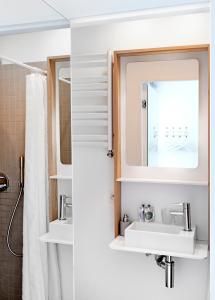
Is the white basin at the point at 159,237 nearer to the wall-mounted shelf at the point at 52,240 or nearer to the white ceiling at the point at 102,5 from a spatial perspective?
the wall-mounted shelf at the point at 52,240

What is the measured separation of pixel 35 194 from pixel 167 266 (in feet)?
2.08

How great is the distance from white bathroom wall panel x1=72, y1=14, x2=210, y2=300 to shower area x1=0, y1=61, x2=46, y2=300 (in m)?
0.24

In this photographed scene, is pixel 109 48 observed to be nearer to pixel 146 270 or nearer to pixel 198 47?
pixel 198 47

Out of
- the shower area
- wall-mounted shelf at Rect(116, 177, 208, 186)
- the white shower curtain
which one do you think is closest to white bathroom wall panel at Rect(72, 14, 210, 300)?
wall-mounted shelf at Rect(116, 177, 208, 186)

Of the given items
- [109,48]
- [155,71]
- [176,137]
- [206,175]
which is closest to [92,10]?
[109,48]

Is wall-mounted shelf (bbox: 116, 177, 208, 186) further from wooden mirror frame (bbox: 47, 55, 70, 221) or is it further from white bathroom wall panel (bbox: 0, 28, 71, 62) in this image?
white bathroom wall panel (bbox: 0, 28, 71, 62)

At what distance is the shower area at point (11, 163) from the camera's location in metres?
1.35

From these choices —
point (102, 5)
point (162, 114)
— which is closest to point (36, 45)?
point (102, 5)

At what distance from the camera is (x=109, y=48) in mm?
1417

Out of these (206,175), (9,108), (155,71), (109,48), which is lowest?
(206,175)

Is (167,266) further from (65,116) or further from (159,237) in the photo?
(65,116)

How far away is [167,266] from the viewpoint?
136 centimetres

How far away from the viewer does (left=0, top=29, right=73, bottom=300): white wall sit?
138 centimetres

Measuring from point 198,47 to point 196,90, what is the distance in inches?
6.7
